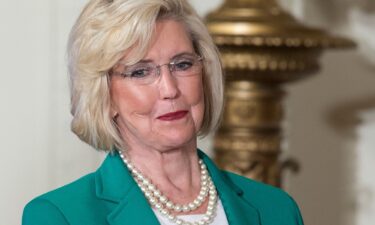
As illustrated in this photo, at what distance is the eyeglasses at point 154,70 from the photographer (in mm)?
2404

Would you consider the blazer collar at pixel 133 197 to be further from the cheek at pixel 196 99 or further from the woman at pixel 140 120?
the cheek at pixel 196 99

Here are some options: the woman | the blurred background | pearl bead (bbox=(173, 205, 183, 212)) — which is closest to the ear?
the woman

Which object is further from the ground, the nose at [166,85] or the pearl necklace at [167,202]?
the nose at [166,85]

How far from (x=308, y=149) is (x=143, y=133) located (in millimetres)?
2407

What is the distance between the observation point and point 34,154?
154 inches

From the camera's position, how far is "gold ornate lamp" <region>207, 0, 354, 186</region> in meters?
3.58

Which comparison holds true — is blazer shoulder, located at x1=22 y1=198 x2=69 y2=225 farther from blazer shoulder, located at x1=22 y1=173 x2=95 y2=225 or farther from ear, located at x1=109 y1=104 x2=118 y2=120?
ear, located at x1=109 y1=104 x2=118 y2=120

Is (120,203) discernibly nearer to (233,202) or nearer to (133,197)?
(133,197)

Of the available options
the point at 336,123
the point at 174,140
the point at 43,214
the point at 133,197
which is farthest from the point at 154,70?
the point at 336,123

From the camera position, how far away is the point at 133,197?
243 centimetres

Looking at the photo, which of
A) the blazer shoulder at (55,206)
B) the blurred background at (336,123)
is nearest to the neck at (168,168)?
the blazer shoulder at (55,206)

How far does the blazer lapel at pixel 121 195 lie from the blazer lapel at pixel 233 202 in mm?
195

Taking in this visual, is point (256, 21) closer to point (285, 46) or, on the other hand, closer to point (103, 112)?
point (285, 46)

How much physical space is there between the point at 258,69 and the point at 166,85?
4.11ft
